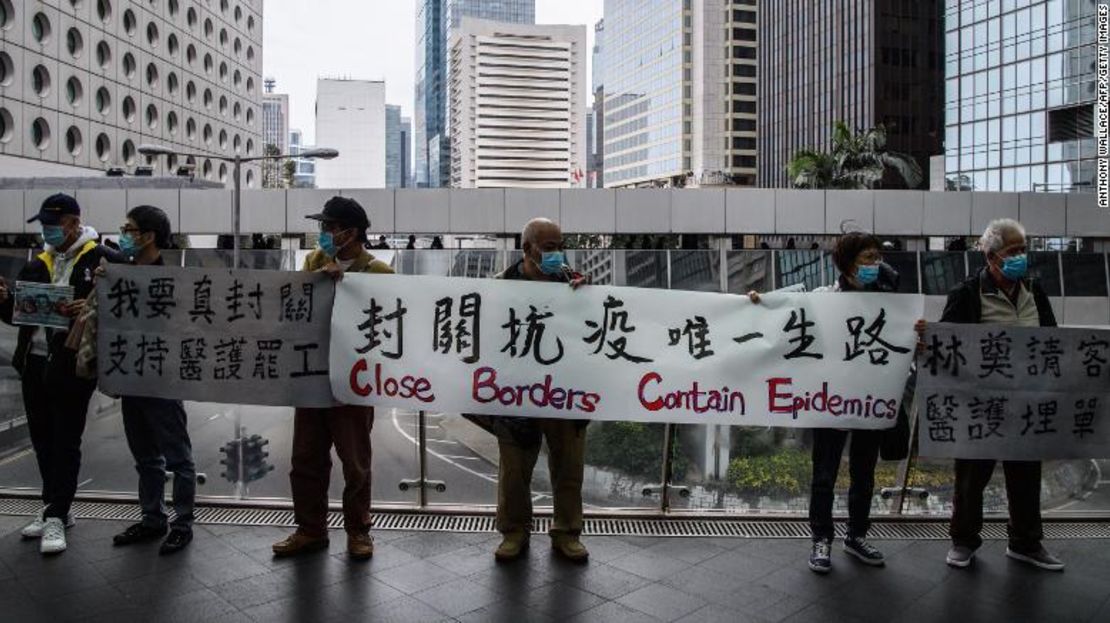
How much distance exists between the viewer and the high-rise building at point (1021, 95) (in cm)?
6681

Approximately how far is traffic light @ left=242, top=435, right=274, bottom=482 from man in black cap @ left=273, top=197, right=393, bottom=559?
815mm

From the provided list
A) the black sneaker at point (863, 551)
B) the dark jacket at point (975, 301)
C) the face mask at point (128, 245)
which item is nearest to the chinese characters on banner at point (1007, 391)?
the dark jacket at point (975, 301)

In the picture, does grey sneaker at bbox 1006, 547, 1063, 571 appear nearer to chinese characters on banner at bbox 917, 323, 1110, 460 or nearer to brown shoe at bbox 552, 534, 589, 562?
chinese characters on banner at bbox 917, 323, 1110, 460

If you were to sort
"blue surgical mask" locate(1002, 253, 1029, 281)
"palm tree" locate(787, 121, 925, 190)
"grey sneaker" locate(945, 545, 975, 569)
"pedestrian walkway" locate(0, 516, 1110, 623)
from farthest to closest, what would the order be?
1. "palm tree" locate(787, 121, 925, 190)
2. "grey sneaker" locate(945, 545, 975, 569)
3. "blue surgical mask" locate(1002, 253, 1029, 281)
4. "pedestrian walkway" locate(0, 516, 1110, 623)

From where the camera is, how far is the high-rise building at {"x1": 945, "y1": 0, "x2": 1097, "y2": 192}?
66812 mm

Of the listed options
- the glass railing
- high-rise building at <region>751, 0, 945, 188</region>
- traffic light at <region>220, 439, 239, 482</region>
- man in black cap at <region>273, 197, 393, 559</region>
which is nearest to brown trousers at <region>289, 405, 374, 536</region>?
man in black cap at <region>273, 197, 393, 559</region>

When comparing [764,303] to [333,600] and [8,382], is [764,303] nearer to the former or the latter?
[333,600]

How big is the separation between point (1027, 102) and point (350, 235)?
260 ft

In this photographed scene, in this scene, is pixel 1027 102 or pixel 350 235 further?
pixel 1027 102

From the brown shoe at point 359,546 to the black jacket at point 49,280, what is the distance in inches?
75.8

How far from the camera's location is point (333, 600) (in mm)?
4293

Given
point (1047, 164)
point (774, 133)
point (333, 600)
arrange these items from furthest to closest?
point (774, 133) → point (1047, 164) → point (333, 600)

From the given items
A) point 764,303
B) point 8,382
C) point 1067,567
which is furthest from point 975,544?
point 8,382

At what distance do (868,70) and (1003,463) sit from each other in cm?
10376
